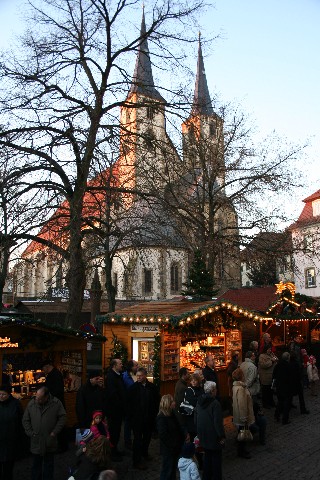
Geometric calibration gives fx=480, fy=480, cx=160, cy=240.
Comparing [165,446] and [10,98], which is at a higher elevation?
[10,98]

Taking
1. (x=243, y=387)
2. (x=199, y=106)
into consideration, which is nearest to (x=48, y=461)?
(x=243, y=387)

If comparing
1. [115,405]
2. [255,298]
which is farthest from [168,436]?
[255,298]

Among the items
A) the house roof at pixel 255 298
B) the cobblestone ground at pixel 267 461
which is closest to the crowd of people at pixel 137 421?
the cobblestone ground at pixel 267 461

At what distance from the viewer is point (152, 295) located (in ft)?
174

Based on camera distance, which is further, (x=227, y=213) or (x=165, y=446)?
(x=227, y=213)

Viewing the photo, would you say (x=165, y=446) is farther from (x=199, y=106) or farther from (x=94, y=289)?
(x=94, y=289)

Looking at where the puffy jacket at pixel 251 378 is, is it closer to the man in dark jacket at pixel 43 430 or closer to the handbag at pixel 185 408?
the handbag at pixel 185 408

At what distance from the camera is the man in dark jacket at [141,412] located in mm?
8227

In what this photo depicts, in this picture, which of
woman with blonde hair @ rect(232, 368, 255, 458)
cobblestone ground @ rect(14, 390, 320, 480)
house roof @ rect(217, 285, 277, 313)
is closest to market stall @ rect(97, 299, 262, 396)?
cobblestone ground @ rect(14, 390, 320, 480)

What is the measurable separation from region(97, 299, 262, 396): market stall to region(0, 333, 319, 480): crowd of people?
6.87 ft

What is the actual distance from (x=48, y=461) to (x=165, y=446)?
66.6 inches

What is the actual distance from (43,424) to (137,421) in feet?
6.58

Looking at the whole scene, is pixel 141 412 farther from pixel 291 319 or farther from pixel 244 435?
pixel 291 319

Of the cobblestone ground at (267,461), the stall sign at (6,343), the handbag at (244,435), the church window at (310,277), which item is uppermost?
the church window at (310,277)
